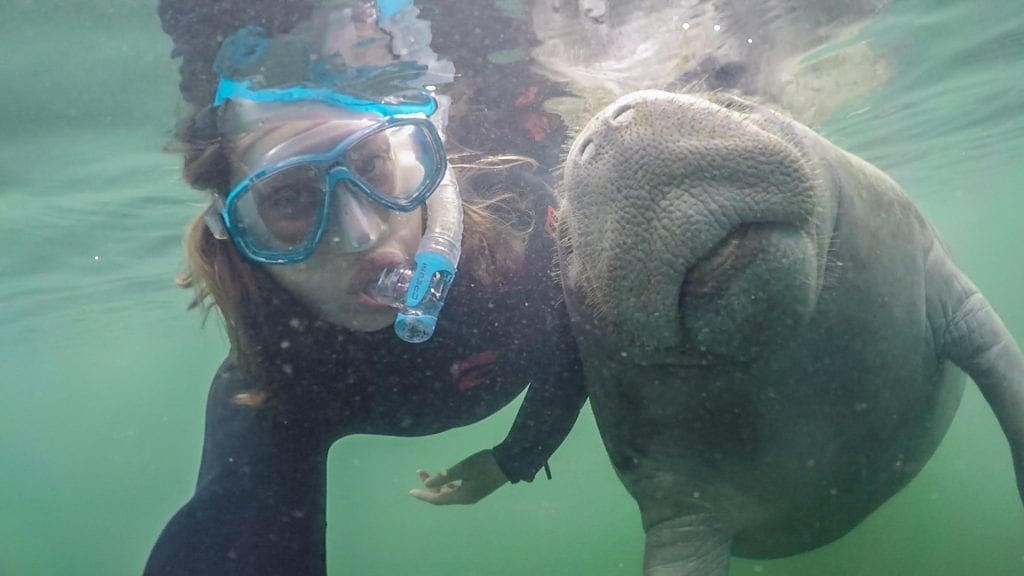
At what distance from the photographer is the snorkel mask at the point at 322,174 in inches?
145

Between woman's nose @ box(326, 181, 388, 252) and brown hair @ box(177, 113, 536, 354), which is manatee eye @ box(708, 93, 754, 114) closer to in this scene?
woman's nose @ box(326, 181, 388, 252)

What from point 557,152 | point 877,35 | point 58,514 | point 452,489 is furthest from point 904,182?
point 58,514

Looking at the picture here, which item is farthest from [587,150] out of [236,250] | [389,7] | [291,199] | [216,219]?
[389,7]

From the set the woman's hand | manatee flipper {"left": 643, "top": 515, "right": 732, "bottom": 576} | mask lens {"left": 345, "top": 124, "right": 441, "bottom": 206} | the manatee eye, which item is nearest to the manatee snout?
the manatee eye

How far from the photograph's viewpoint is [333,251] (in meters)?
3.74

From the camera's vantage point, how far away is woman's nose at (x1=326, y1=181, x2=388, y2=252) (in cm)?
366

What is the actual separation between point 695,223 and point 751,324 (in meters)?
0.39

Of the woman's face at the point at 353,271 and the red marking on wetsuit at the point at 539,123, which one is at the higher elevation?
the woman's face at the point at 353,271

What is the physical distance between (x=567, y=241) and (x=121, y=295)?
20.3 m

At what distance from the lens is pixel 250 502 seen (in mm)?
3871

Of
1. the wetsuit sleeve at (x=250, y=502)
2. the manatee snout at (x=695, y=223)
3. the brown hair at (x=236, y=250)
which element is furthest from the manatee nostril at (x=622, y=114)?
the wetsuit sleeve at (x=250, y=502)

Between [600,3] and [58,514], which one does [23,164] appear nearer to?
[600,3]

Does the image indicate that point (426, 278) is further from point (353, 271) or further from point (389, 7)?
point (389, 7)

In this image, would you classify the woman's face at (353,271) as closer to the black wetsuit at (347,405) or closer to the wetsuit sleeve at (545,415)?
the black wetsuit at (347,405)
